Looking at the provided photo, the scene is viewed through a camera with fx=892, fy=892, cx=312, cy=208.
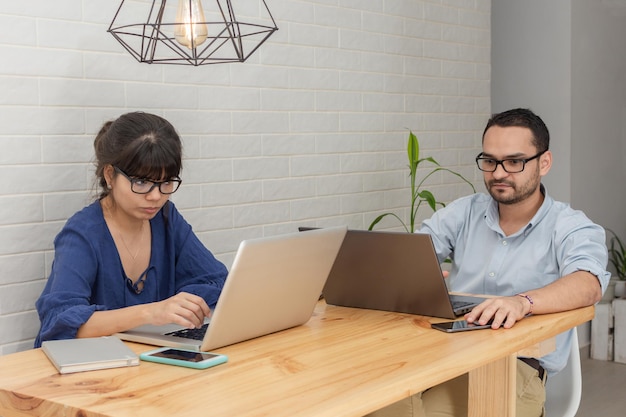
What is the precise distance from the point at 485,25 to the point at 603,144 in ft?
4.07

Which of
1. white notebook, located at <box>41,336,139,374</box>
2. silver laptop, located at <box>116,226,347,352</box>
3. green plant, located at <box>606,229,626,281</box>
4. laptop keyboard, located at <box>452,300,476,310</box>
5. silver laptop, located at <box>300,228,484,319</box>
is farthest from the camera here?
green plant, located at <box>606,229,626,281</box>

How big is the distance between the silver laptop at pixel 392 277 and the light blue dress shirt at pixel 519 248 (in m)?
0.29

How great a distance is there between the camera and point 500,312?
212 centimetres

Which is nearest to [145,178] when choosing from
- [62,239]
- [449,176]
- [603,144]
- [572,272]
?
[62,239]

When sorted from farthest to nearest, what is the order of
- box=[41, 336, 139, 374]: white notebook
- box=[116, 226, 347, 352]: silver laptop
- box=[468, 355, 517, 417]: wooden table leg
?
box=[468, 355, 517, 417]: wooden table leg → box=[116, 226, 347, 352]: silver laptop → box=[41, 336, 139, 374]: white notebook

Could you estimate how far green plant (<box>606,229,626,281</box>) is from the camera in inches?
208

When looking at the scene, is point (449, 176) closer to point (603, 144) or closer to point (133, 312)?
point (603, 144)

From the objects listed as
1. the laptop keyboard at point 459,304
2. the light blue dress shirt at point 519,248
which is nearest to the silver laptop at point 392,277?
the laptop keyboard at point 459,304

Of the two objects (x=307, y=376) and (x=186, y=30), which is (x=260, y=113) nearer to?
(x=186, y=30)

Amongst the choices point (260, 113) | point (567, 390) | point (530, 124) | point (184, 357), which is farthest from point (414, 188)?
point (184, 357)

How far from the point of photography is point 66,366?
1.71 meters

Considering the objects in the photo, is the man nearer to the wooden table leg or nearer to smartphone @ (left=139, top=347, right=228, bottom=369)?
the wooden table leg

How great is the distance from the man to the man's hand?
0.09 metres

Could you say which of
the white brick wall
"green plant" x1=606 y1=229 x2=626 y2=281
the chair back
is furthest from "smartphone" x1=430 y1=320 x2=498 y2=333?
"green plant" x1=606 y1=229 x2=626 y2=281
